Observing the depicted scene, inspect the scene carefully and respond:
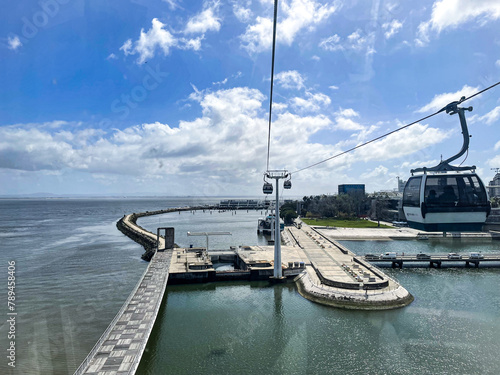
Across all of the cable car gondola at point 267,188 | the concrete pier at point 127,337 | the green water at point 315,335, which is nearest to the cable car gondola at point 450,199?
the green water at point 315,335

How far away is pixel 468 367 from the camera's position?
1459 centimetres

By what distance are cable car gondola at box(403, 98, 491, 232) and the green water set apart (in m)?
8.03

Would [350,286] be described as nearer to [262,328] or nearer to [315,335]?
→ [315,335]

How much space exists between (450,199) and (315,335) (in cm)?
1137

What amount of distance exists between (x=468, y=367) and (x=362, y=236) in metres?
46.5

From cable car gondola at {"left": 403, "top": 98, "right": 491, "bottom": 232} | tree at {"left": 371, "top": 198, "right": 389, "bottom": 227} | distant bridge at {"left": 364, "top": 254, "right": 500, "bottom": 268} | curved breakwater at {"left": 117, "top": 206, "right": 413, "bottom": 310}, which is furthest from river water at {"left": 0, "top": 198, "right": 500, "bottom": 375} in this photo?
tree at {"left": 371, "top": 198, "right": 389, "bottom": 227}

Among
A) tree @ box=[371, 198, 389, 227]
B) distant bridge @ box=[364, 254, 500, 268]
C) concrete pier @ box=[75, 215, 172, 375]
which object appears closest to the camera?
concrete pier @ box=[75, 215, 172, 375]

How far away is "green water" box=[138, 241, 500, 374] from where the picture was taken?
14742 millimetres

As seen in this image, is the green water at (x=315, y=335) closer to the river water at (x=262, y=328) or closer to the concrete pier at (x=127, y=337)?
the river water at (x=262, y=328)

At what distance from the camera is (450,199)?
433 inches

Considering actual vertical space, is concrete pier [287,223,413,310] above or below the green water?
above

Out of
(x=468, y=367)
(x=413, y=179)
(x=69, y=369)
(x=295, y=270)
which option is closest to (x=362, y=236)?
(x=295, y=270)

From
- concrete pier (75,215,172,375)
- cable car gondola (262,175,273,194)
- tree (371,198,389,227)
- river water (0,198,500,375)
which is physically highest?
cable car gondola (262,175,273,194)

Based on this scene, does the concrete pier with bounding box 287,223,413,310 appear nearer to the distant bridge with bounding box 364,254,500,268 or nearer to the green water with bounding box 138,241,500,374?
the green water with bounding box 138,241,500,374
